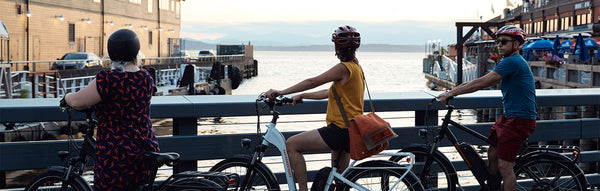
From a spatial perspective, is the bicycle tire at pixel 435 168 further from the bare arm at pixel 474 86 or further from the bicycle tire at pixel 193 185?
the bicycle tire at pixel 193 185

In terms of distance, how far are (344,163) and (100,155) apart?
1642 millimetres

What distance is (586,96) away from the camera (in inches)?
255

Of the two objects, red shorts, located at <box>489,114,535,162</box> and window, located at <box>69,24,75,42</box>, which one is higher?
window, located at <box>69,24,75,42</box>

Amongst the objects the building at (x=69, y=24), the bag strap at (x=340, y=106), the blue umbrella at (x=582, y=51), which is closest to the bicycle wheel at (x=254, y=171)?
the bag strap at (x=340, y=106)

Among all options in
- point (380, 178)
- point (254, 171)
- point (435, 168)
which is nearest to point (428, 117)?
point (435, 168)

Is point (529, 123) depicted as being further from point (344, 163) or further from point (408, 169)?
point (344, 163)

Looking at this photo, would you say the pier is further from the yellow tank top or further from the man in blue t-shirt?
the man in blue t-shirt

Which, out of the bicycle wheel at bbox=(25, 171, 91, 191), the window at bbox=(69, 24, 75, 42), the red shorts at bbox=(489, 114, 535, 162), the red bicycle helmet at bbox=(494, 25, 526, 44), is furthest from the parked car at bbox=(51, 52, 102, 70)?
the red bicycle helmet at bbox=(494, 25, 526, 44)

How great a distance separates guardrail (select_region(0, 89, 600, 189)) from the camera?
4973mm

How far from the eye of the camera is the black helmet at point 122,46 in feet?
12.2

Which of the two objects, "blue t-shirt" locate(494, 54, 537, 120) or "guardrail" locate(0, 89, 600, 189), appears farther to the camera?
"guardrail" locate(0, 89, 600, 189)

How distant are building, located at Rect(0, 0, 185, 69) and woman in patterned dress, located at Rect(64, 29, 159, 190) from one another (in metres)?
34.8

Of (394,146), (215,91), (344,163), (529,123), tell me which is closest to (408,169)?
(344,163)

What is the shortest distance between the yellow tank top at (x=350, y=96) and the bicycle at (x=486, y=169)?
2.22 ft
